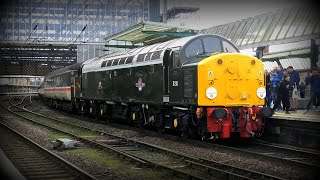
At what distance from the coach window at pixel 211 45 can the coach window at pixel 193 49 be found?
180 millimetres

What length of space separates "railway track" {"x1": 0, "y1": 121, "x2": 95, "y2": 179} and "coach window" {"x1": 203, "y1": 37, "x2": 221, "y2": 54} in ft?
19.1

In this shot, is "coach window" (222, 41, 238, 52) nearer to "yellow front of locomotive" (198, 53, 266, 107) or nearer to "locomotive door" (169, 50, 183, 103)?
"yellow front of locomotive" (198, 53, 266, 107)

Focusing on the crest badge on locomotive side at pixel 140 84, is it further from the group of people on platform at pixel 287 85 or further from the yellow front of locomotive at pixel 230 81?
the group of people on platform at pixel 287 85

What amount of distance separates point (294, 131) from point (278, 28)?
6606 millimetres

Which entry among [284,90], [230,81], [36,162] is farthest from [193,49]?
[36,162]

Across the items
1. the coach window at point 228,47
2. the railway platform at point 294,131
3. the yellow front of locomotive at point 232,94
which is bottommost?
the railway platform at point 294,131

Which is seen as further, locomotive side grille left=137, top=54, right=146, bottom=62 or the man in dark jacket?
locomotive side grille left=137, top=54, right=146, bottom=62

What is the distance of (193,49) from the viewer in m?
13.5

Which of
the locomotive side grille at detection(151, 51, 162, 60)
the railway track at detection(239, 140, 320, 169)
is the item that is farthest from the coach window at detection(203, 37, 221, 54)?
the railway track at detection(239, 140, 320, 169)

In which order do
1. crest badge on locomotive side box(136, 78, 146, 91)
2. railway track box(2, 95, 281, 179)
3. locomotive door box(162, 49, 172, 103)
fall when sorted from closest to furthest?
railway track box(2, 95, 281, 179) < locomotive door box(162, 49, 172, 103) < crest badge on locomotive side box(136, 78, 146, 91)

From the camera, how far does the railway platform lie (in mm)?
12078

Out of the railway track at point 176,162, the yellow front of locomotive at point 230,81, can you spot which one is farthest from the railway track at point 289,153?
the railway track at point 176,162

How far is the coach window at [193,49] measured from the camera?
13422 millimetres

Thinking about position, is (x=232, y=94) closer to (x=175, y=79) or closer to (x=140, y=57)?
(x=175, y=79)
